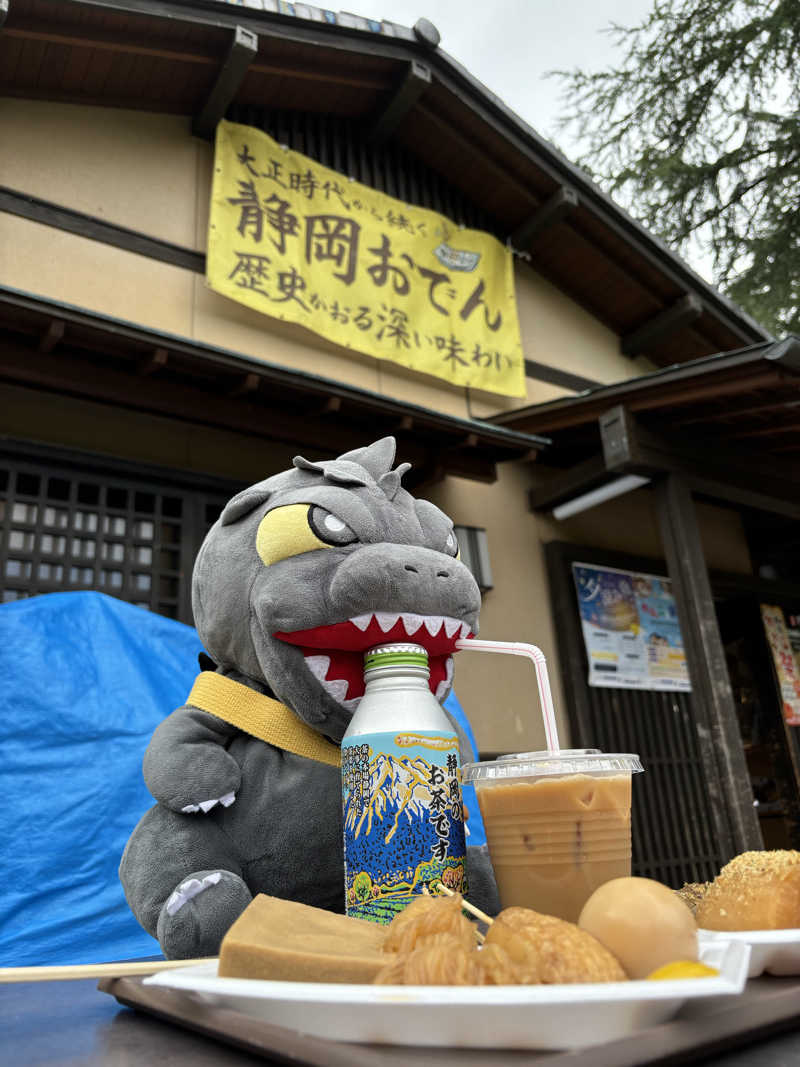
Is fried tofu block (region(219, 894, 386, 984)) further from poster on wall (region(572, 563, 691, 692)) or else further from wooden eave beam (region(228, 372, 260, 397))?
poster on wall (region(572, 563, 691, 692))

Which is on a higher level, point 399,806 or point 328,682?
point 328,682

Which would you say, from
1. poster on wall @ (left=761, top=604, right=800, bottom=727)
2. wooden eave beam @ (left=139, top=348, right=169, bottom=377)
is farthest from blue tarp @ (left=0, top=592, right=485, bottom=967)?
poster on wall @ (left=761, top=604, right=800, bottom=727)

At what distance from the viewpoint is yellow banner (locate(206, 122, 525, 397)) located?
16.0 feet

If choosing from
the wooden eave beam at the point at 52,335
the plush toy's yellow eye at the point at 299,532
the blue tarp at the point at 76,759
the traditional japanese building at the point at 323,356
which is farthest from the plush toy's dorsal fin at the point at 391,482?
the wooden eave beam at the point at 52,335

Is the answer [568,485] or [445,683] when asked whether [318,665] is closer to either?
[445,683]

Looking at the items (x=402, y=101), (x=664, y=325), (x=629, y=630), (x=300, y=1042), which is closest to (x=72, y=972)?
(x=300, y=1042)

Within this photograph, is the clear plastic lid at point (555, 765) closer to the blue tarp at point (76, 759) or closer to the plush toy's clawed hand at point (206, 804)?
the plush toy's clawed hand at point (206, 804)

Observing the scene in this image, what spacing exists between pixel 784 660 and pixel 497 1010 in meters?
7.28

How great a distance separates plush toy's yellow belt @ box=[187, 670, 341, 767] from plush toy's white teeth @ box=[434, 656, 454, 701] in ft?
0.79

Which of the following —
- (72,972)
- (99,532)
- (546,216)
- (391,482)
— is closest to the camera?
(72,972)

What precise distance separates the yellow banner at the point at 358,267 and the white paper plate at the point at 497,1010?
4542 millimetres

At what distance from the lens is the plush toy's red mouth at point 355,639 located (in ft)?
4.67

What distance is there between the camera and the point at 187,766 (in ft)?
4.65

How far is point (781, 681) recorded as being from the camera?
6.87 m
